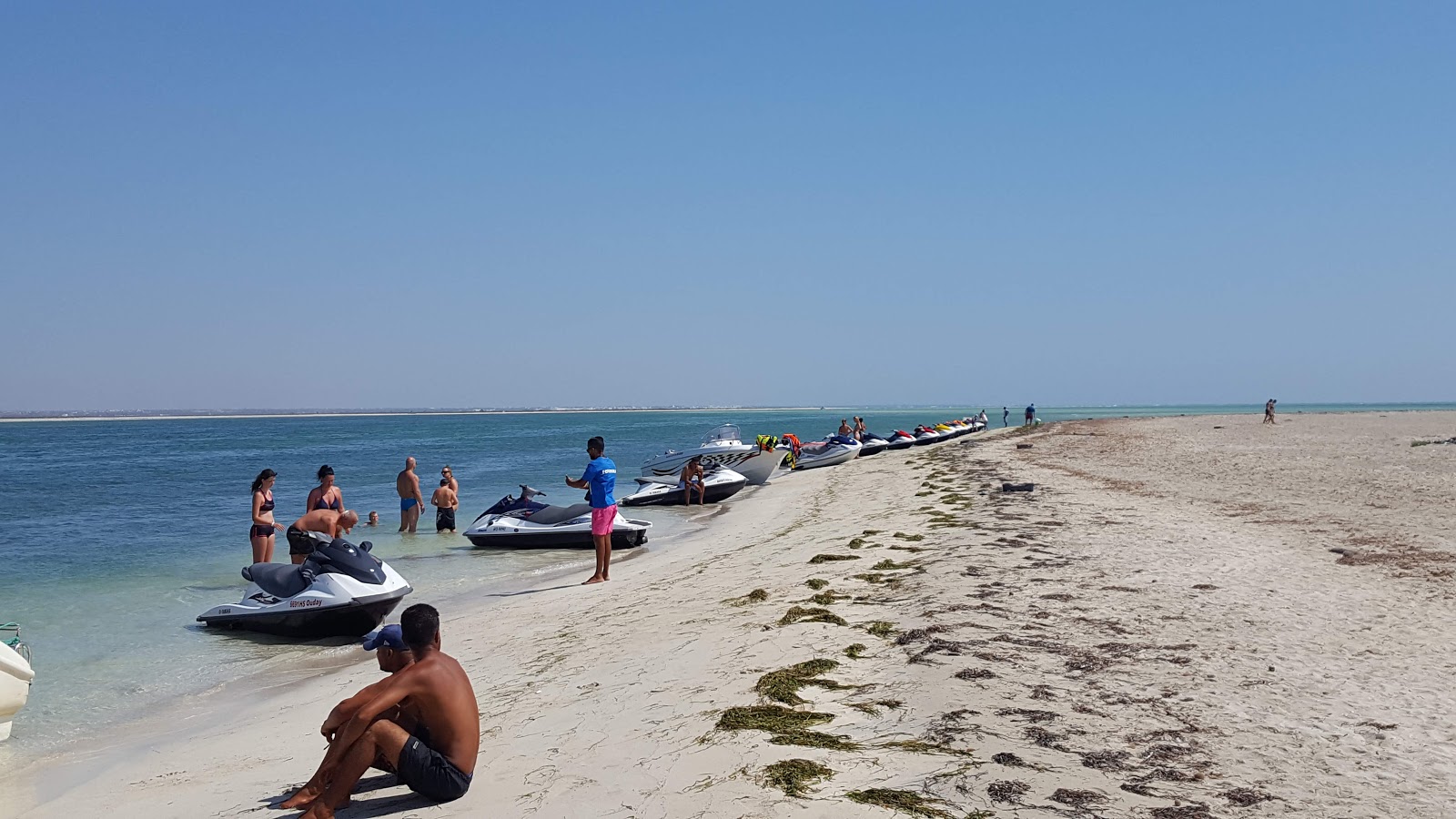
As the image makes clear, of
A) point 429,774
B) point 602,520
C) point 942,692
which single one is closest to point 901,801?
point 942,692

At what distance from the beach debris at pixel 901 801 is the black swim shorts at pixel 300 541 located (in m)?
7.89

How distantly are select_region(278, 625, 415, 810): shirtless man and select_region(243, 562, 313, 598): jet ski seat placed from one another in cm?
576

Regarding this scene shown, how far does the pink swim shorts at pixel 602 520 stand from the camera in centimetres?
1221

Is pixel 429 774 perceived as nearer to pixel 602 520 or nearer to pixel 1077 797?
pixel 1077 797

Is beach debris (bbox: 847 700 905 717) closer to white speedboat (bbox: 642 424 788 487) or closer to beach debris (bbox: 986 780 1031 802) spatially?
beach debris (bbox: 986 780 1031 802)

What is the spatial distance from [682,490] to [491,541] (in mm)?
8868

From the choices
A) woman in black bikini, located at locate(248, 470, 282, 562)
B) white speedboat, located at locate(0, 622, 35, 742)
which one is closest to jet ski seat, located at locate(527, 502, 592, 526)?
woman in black bikini, located at locate(248, 470, 282, 562)

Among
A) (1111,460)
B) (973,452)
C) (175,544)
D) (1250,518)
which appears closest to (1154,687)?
(1250,518)

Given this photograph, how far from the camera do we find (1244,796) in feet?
14.6

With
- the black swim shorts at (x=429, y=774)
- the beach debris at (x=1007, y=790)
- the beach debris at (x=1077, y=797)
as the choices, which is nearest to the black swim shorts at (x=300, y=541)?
the black swim shorts at (x=429, y=774)

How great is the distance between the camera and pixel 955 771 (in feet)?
15.4

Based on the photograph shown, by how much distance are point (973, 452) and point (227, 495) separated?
82.8 feet

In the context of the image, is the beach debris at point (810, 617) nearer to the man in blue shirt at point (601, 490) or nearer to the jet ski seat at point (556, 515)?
the man in blue shirt at point (601, 490)

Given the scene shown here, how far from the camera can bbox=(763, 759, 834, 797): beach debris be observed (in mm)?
4520
